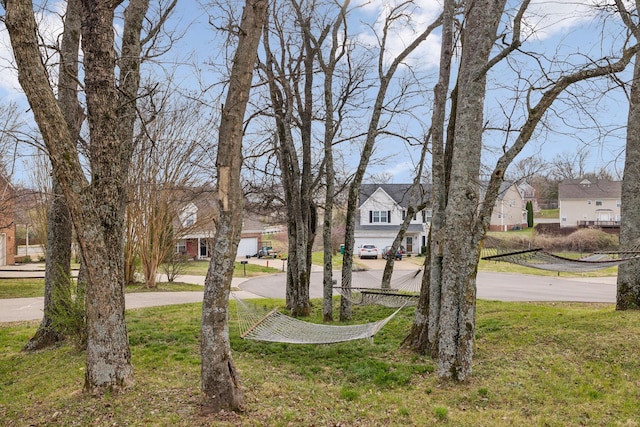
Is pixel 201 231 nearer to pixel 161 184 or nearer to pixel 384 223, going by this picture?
pixel 161 184

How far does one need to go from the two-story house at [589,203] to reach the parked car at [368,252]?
16467mm

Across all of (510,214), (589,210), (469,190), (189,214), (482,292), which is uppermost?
(589,210)

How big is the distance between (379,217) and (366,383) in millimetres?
24315

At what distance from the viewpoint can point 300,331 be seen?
500 cm

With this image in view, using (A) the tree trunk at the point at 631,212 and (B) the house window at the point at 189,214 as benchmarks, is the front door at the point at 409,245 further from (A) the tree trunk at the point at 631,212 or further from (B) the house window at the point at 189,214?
(A) the tree trunk at the point at 631,212

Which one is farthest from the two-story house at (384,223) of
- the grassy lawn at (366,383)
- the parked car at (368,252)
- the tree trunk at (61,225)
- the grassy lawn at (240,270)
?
the tree trunk at (61,225)

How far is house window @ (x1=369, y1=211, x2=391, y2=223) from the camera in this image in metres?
28.4

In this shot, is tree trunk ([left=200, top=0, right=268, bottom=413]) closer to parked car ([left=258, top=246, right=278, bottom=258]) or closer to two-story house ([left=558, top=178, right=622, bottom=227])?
parked car ([left=258, top=246, right=278, bottom=258])

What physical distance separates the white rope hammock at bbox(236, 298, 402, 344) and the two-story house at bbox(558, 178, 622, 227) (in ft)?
109

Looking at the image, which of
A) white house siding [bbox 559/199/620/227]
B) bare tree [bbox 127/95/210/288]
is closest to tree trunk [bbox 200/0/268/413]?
bare tree [bbox 127/95/210/288]

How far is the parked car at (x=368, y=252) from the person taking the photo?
25.4 metres

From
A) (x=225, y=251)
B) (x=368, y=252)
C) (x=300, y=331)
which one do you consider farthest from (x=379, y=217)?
(x=225, y=251)

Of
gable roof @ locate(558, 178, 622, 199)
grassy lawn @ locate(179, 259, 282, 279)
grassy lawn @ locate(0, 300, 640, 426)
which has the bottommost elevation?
grassy lawn @ locate(179, 259, 282, 279)

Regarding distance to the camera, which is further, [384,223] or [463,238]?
[384,223]
